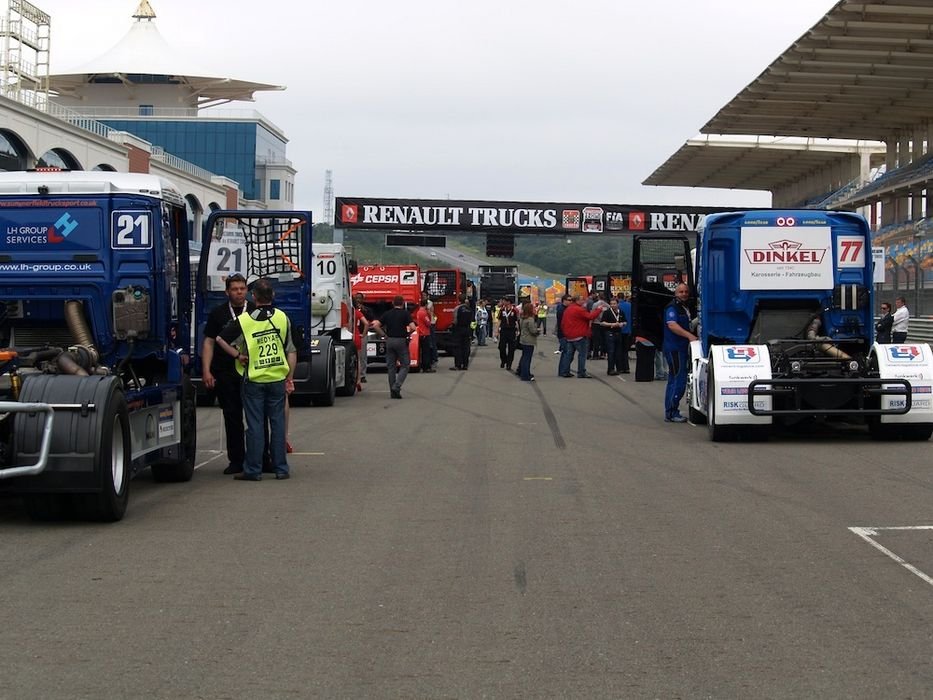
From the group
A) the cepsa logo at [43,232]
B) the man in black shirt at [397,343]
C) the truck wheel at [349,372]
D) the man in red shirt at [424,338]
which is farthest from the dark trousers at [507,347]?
the cepsa logo at [43,232]

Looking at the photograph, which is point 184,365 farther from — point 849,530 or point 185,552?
point 849,530

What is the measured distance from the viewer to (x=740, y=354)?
14.6 m

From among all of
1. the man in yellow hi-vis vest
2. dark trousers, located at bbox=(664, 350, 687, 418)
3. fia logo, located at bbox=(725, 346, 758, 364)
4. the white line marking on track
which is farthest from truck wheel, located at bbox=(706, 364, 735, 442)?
the white line marking on track

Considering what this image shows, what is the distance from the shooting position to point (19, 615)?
6.49 metres

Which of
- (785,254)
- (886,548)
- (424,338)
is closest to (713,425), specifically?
(785,254)

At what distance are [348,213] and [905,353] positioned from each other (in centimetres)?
3646

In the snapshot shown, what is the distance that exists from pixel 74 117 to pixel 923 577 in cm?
3933

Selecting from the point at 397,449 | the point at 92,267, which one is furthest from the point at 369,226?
the point at 92,267

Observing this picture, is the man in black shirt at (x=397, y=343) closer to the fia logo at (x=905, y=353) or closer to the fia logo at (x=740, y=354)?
the fia logo at (x=740, y=354)

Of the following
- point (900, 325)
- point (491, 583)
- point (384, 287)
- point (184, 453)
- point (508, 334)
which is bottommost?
point (491, 583)

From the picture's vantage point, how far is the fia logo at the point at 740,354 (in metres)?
14.5

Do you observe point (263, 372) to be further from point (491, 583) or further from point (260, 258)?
point (260, 258)

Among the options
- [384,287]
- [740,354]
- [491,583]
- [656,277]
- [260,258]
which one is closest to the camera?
[491,583]

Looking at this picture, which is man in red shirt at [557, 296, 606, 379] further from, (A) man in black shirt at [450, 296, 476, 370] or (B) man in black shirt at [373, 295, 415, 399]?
(B) man in black shirt at [373, 295, 415, 399]
